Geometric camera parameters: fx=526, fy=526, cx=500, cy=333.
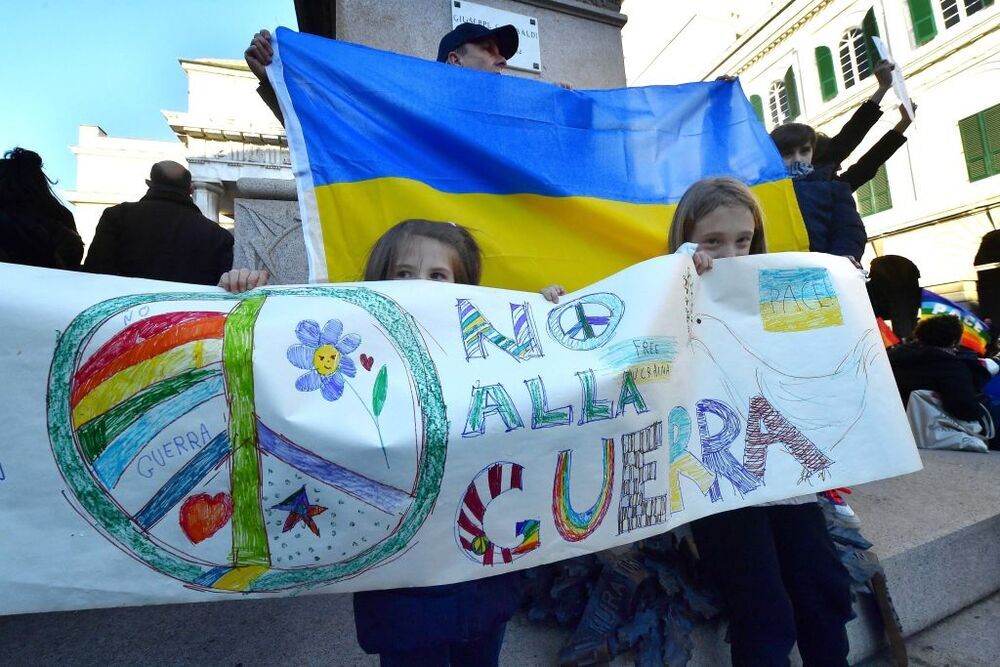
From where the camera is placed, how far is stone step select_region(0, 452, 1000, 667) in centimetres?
136

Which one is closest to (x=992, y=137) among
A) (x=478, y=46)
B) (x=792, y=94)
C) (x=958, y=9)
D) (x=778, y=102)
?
(x=958, y=9)

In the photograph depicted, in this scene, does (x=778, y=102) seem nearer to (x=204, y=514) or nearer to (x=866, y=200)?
(x=866, y=200)

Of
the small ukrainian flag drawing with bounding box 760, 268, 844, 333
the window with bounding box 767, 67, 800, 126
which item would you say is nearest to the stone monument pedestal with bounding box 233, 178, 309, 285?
the small ukrainian flag drawing with bounding box 760, 268, 844, 333

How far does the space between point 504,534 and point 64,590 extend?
2.55 ft

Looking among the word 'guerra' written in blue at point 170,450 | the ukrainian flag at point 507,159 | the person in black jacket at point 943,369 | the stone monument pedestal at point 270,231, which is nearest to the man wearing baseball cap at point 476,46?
the ukrainian flag at point 507,159

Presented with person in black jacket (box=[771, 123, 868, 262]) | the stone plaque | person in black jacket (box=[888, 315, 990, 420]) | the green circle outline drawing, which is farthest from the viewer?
person in black jacket (box=[888, 315, 990, 420])

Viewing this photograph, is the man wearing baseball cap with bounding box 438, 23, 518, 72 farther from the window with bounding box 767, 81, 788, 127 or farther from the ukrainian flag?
the window with bounding box 767, 81, 788, 127

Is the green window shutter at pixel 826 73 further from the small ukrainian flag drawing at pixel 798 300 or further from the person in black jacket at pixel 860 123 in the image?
the small ukrainian flag drawing at pixel 798 300

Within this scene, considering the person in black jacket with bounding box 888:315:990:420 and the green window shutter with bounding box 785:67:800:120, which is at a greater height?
the green window shutter with bounding box 785:67:800:120

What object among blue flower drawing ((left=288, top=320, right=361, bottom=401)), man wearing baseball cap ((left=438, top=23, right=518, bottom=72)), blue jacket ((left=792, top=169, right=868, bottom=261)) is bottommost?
blue flower drawing ((left=288, top=320, right=361, bottom=401))

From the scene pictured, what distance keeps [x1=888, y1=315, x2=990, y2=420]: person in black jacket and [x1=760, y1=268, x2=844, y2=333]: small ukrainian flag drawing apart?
305 cm

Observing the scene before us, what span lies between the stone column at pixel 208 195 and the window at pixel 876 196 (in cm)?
1821

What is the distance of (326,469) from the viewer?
3.20 feet

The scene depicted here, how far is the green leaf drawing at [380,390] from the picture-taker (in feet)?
3.34
